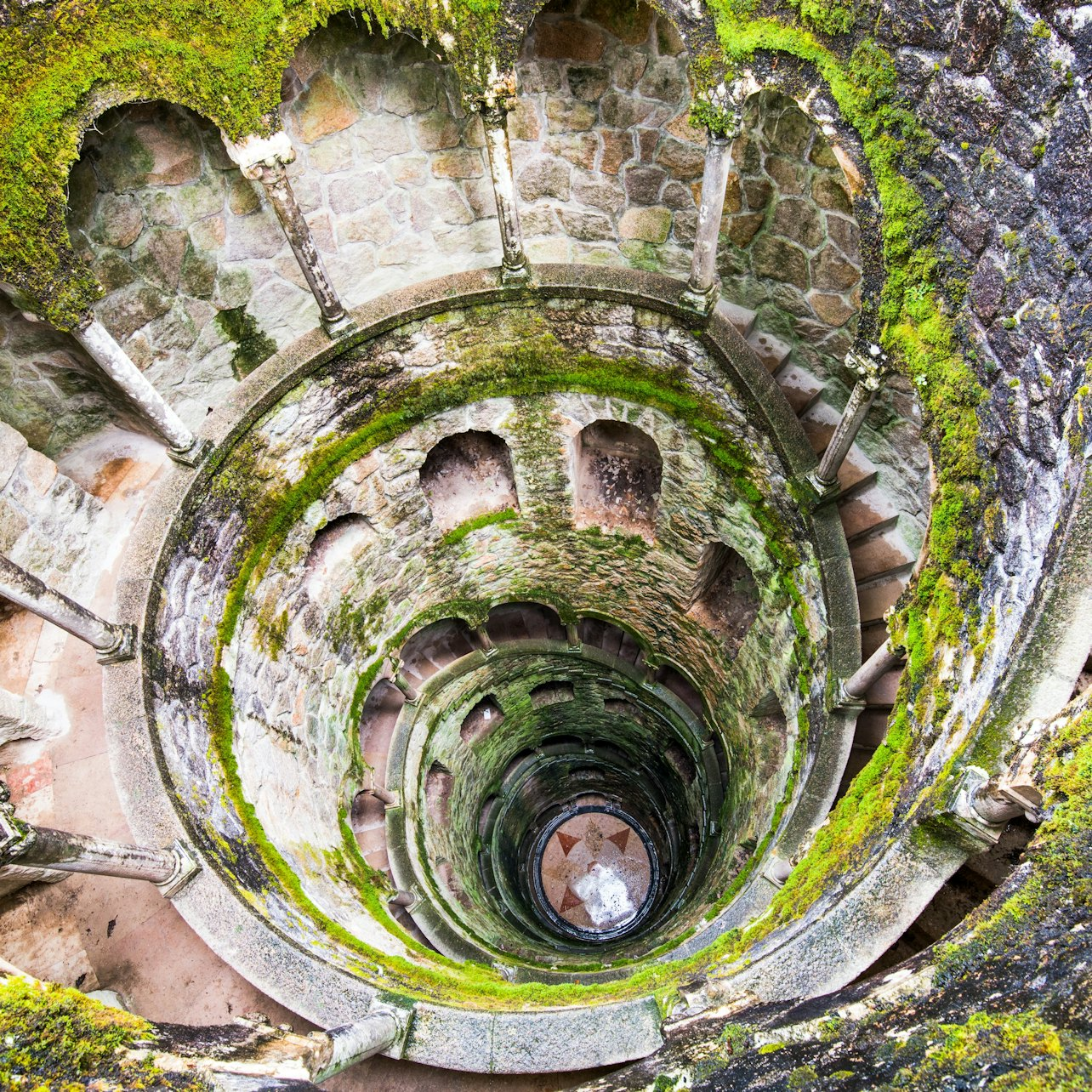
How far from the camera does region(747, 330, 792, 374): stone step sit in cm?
820

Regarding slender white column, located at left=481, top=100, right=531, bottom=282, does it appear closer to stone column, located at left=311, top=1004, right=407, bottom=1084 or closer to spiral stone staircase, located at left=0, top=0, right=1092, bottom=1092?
spiral stone staircase, located at left=0, top=0, right=1092, bottom=1092

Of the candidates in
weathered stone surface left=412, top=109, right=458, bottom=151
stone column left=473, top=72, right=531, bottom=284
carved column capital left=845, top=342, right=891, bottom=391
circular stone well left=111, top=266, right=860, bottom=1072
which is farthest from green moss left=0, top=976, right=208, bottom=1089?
weathered stone surface left=412, top=109, right=458, bottom=151

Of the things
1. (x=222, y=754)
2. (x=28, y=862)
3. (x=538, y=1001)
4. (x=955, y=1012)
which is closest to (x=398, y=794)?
(x=222, y=754)

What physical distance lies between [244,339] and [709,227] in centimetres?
490

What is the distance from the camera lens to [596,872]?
15.4 m

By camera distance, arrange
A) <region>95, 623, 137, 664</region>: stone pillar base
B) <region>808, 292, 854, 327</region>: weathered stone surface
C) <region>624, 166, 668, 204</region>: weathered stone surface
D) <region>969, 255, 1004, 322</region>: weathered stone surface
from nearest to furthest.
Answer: <region>969, 255, 1004, 322</region>: weathered stone surface < <region>95, 623, 137, 664</region>: stone pillar base < <region>808, 292, 854, 327</region>: weathered stone surface < <region>624, 166, 668, 204</region>: weathered stone surface

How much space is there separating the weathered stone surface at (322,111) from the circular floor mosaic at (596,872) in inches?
525

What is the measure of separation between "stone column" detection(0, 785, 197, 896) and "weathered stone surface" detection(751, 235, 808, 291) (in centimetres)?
733

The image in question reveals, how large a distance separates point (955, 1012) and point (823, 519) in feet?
16.7

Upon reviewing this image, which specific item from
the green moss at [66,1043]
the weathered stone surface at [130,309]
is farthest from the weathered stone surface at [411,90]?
the green moss at [66,1043]

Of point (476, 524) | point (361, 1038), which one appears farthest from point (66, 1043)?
point (476, 524)

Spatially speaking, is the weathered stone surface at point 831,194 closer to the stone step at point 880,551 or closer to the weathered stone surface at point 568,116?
the weathered stone surface at point 568,116

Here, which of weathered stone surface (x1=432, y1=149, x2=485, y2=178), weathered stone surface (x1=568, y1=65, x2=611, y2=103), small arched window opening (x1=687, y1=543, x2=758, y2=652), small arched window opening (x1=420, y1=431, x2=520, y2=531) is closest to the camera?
weathered stone surface (x1=568, y1=65, x2=611, y2=103)

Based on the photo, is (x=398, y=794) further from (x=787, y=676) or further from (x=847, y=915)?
(x=847, y=915)
